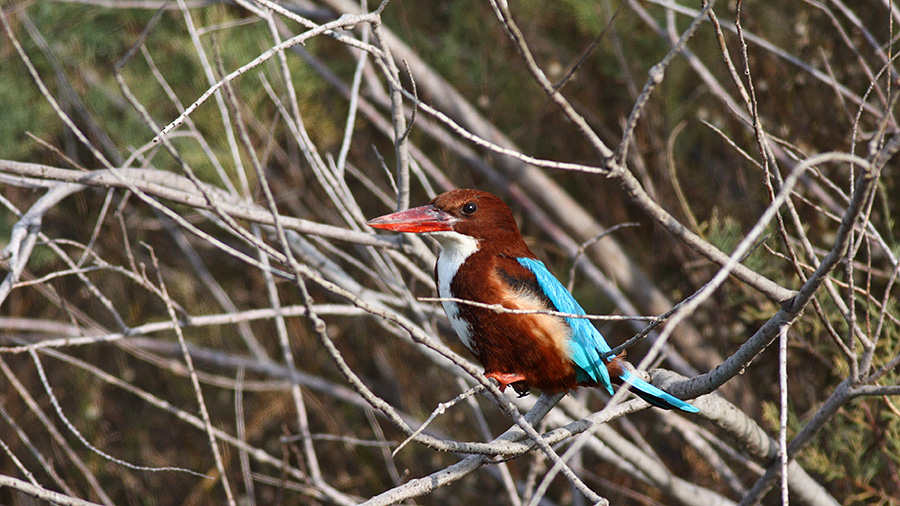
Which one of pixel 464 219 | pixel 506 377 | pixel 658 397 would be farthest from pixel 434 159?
pixel 658 397

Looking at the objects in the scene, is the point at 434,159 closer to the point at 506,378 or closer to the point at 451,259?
the point at 451,259

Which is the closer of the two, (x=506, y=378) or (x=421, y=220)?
(x=506, y=378)

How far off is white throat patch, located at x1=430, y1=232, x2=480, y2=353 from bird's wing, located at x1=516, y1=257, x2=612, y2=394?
0.51 ft

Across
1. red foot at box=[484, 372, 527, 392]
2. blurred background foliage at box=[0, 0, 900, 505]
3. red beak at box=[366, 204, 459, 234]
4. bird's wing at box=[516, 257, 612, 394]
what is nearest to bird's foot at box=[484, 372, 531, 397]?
red foot at box=[484, 372, 527, 392]

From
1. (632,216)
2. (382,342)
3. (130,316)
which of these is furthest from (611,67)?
(130,316)

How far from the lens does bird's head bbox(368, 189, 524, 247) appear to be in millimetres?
2241

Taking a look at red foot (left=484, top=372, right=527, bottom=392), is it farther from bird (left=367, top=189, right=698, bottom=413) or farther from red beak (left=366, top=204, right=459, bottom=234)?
red beak (left=366, top=204, right=459, bottom=234)

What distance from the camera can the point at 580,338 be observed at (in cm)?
205

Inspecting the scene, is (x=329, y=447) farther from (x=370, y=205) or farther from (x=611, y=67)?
(x=611, y=67)

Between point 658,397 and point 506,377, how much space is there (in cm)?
41

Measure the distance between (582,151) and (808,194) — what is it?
118 cm

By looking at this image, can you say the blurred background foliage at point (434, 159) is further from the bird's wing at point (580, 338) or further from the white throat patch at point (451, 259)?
the white throat patch at point (451, 259)

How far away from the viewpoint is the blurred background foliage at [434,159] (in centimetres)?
323

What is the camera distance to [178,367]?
353 cm
